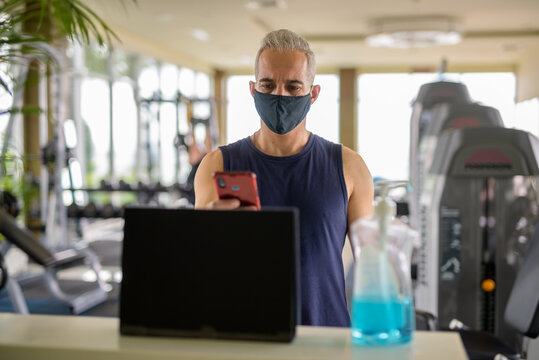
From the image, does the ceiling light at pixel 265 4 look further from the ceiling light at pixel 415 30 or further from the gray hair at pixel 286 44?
the gray hair at pixel 286 44

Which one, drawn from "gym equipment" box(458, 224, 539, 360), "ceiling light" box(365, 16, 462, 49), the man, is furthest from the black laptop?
"ceiling light" box(365, 16, 462, 49)

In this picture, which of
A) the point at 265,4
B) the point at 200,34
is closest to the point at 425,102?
the point at 265,4

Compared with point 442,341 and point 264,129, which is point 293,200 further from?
point 442,341

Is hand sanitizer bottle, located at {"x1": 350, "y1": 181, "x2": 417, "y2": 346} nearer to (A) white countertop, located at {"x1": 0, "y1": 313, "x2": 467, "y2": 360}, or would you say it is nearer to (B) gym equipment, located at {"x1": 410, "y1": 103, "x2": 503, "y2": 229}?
(A) white countertop, located at {"x1": 0, "y1": 313, "x2": 467, "y2": 360}

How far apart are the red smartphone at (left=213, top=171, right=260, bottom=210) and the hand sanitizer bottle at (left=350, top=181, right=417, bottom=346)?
0.74ft

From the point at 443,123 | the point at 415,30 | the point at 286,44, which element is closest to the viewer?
the point at 286,44

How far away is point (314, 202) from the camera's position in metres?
1.47

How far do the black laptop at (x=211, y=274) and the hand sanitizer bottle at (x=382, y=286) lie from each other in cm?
11

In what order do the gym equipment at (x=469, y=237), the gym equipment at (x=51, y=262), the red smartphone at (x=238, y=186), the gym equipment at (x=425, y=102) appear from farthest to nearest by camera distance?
the gym equipment at (x=425, y=102) < the gym equipment at (x=51, y=262) < the gym equipment at (x=469, y=237) < the red smartphone at (x=238, y=186)

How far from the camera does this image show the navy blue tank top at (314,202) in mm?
1441

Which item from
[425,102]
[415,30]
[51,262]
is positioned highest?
[415,30]

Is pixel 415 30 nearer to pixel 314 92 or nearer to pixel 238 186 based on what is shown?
pixel 314 92

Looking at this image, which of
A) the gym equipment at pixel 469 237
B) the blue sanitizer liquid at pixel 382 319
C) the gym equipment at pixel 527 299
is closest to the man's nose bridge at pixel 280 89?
the blue sanitizer liquid at pixel 382 319

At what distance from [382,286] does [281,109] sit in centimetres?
69
